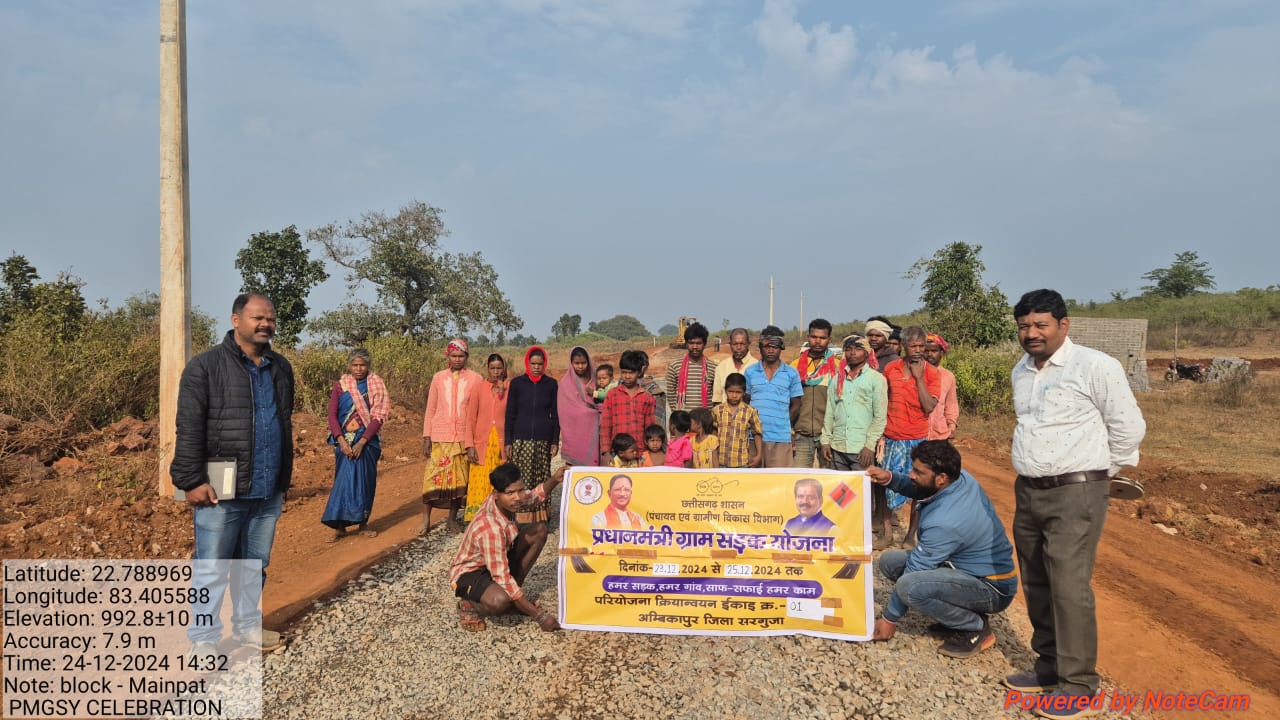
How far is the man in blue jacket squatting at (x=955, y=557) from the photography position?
14.0 ft

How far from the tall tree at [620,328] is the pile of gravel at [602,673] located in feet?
237

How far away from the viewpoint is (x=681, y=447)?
19.7 feet

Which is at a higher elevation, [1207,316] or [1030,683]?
[1207,316]

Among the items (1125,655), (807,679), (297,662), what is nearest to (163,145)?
(297,662)

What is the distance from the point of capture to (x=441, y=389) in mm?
7254

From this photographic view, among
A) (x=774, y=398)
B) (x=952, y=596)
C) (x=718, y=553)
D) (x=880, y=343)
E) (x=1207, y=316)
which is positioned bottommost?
(x=952, y=596)

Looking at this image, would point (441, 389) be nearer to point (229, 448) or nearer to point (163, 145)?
point (229, 448)

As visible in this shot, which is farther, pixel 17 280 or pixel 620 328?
pixel 620 328

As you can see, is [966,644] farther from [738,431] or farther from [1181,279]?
[1181,279]

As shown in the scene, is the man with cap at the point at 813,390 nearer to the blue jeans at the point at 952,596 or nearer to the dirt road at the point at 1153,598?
the dirt road at the point at 1153,598

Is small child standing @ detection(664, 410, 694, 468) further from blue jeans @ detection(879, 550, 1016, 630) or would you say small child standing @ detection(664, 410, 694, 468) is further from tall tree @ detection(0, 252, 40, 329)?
tall tree @ detection(0, 252, 40, 329)

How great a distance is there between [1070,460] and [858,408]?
2.75m

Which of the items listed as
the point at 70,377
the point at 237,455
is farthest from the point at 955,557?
the point at 70,377
